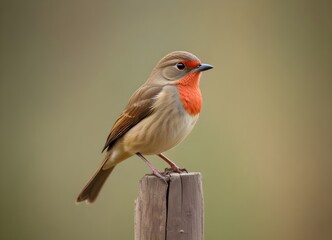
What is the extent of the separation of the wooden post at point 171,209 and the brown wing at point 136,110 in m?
1.07

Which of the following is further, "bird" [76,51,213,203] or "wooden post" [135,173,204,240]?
"bird" [76,51,213,203]

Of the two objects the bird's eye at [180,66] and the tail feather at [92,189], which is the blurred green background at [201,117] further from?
the bird's eye at [180,66]

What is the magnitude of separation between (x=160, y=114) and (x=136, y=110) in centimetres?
23

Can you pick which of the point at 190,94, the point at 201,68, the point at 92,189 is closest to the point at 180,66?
the point at 201,68

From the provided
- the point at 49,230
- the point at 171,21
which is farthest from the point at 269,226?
the point at 171,21

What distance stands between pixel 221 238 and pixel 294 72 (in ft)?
9.43

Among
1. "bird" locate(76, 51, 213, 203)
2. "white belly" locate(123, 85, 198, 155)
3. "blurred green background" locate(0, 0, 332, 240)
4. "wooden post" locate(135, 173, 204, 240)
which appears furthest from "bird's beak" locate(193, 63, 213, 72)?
"blurred green background" locate(0, 0, 332, 240)

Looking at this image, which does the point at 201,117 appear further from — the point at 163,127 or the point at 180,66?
the point at 163,127

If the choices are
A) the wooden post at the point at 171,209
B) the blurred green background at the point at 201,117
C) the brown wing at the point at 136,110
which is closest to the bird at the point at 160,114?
the brown wing at the point at 136,110

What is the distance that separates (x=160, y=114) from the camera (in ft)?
15.6

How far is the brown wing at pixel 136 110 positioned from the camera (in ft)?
15.9

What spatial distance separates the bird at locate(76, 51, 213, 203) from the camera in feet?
15.5

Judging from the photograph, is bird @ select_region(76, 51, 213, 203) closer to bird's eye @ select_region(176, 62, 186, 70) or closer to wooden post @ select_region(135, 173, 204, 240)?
bird's eye @ select_region(176, 62, 186, 70)

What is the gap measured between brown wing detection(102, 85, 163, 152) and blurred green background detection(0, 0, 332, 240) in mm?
2026
